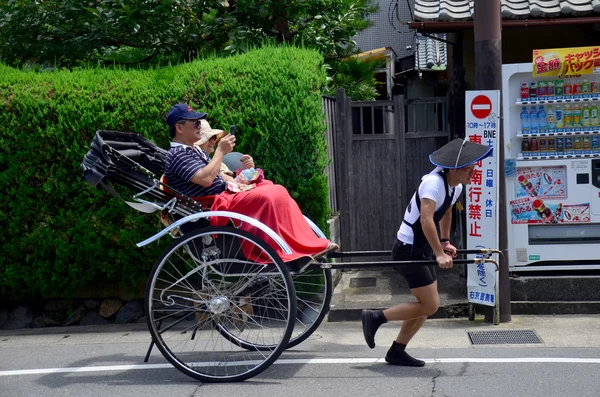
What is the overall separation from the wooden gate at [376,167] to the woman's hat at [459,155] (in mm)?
3660

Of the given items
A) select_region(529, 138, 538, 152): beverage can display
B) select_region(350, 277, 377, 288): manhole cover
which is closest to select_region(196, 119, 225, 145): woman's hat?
select_region(350, 277, 377, 288): manhole cover

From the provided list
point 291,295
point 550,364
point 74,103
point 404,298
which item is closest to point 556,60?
point 404,298

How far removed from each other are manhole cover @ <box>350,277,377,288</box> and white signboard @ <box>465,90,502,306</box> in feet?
5.50

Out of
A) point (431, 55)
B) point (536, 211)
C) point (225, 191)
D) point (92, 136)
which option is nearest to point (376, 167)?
point (536, 211)

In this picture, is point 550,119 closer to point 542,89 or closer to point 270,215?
point 542,89

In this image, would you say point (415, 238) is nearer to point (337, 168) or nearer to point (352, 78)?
point (337, 168)

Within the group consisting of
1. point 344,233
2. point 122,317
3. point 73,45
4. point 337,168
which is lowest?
point 122,317

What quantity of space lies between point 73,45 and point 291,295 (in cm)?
580

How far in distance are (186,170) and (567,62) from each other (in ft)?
13.6

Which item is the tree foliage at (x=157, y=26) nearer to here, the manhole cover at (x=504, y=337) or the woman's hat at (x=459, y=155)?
the woman's hat at (x=459, y=155)

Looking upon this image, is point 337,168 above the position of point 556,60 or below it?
below

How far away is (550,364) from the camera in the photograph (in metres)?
5.50

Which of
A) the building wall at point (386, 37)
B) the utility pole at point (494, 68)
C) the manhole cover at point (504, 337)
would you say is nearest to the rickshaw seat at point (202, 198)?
the manhole cover at point (504, 337)

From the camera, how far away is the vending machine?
7.80 meters
